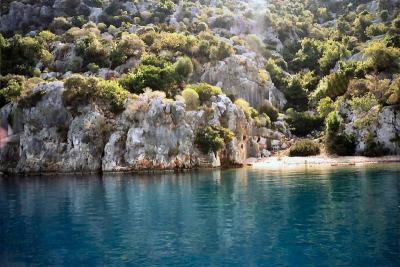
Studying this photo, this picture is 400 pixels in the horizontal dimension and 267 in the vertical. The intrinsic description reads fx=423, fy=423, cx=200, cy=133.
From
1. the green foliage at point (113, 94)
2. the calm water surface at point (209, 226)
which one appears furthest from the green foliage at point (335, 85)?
the calm water surface at point (209, 226)

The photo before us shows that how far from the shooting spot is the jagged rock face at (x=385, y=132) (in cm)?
7575

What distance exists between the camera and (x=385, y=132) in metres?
76.5

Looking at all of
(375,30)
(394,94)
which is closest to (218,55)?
(394,94)

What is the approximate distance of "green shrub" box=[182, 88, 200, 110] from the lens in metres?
77.0

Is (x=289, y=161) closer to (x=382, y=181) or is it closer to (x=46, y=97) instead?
(x=382, y=181)

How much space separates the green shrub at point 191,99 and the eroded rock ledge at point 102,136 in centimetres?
250

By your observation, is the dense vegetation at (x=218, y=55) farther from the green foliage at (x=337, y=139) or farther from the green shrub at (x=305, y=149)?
the green shrub at (x=305, y=149)

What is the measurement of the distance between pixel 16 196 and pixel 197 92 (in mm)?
44392

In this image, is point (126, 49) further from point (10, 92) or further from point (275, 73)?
point (275, 73)

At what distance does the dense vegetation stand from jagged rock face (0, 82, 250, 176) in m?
2.87

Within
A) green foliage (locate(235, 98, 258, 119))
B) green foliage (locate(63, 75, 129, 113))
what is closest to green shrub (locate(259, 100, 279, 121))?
green foliage (locate(235, 98, 258, 119))

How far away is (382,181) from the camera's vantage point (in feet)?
141

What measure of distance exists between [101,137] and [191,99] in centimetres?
1762

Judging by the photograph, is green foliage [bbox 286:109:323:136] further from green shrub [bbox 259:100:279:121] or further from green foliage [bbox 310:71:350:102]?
green foliage [bbox 310:71:350:102]
